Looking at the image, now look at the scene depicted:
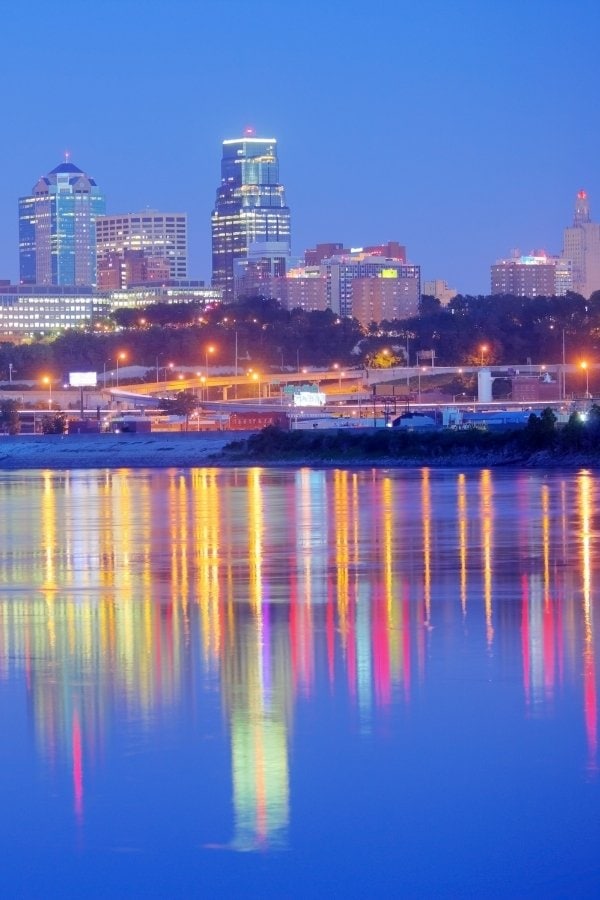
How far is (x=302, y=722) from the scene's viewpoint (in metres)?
11.6

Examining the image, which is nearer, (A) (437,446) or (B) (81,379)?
(A) (437,446)

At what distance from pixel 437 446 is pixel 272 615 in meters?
49.2

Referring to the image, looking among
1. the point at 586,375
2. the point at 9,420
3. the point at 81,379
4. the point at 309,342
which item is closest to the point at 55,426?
the point at 9,420

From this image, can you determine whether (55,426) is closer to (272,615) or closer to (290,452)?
(290,452)

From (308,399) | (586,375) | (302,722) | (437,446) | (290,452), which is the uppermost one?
(586,375)

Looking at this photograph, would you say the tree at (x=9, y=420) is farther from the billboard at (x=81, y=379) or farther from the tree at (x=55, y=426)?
the billboard at (x=81, y=379)

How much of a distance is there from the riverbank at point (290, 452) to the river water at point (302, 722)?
37537 millimetres

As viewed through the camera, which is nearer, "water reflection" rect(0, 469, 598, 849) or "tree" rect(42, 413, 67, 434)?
"water reflection" rect(0, 469, 598, 849)

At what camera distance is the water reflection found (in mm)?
11836

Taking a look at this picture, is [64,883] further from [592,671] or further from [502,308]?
[502,308]

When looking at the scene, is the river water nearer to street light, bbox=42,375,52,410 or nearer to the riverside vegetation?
the riverside vegetation

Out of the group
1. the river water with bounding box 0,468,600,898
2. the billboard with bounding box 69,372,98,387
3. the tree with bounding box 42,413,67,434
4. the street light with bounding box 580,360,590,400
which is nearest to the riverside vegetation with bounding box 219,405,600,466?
the tree with bounding box 42,413,67,434

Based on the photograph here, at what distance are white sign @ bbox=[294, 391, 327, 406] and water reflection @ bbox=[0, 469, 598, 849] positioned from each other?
81587 millimetres

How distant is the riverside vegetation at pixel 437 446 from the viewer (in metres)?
60.6
